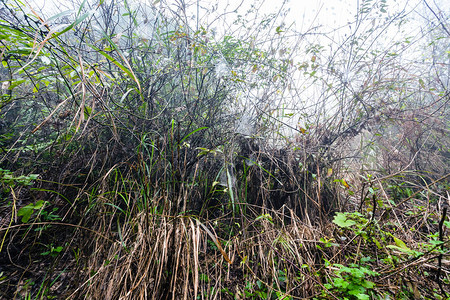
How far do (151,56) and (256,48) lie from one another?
4.01 ft

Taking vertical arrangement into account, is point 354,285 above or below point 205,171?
below

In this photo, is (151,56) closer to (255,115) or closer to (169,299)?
(255,115)

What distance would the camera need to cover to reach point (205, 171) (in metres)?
1.76

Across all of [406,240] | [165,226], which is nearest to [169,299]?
[165,226]

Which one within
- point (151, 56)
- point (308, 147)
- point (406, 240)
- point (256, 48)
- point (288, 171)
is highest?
point (256, 48)

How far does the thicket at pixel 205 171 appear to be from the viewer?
3.27 feet

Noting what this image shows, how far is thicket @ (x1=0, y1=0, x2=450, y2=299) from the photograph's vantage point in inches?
39.2

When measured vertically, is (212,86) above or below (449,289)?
above

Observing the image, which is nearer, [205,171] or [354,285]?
[354,285]

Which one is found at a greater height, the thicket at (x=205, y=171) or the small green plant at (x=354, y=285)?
the thicket at (x=205, y=171)

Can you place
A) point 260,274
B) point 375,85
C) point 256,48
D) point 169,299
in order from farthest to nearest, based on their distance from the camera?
point 256,48 < point 375,85 < point 260,274 < point 169,299

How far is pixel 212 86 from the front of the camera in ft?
7.27

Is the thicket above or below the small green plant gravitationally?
above

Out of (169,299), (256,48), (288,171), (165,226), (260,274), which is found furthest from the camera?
(256,48)
